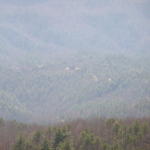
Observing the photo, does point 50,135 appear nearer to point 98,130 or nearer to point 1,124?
point 98,130

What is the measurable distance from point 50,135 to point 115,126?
97.7ft

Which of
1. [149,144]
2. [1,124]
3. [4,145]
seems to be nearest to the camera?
[149,144]

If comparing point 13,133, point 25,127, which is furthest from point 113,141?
point 25,127

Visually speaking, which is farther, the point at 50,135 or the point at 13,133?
the point at 13,133

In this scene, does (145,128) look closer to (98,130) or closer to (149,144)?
(149,144)

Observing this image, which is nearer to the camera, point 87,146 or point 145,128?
point 87,146

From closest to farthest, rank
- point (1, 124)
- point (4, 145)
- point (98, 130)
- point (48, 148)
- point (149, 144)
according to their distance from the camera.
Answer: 1. point (48, 148)
2. point (149, 144)
3. point (4, 145)
4. point (98, 130)
5. point (1, 124)

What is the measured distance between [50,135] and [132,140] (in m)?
37.9

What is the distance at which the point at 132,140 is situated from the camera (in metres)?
129

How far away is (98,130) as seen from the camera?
529ft

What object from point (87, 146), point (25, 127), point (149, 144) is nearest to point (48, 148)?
point (87, 146)

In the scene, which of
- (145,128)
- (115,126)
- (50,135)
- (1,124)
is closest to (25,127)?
(1,124)

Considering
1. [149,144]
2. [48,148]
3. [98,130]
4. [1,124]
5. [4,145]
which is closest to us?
[48,148]

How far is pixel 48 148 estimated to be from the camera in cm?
11375
